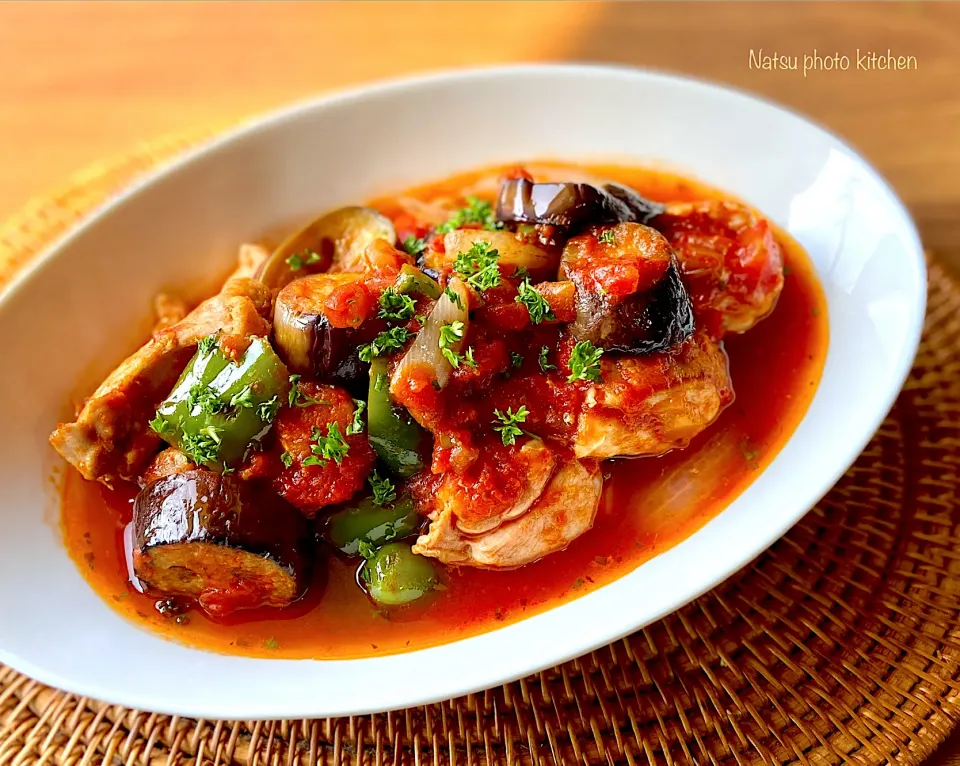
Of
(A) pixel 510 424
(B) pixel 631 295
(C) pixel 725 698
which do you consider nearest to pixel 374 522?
(A) pixel 510 424

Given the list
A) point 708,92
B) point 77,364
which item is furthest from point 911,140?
point 77,364

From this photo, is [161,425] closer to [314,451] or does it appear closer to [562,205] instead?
[314,451]

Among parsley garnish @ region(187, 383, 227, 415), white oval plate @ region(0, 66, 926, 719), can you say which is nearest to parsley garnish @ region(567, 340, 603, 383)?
white oval plate @ region(0, 66, 926, 719)

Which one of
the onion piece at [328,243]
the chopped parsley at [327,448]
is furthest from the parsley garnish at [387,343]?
the onion piece at [328,243]

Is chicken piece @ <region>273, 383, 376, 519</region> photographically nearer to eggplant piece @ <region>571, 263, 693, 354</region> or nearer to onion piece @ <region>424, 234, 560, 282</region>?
onion piece @ <region>424, 234, 560, 282</region>

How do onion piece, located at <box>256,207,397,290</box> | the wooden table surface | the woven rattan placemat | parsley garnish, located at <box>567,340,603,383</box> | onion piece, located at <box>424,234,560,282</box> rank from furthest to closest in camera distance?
the wooden table surface
onion piece, located at <box>256,207,397,290</box>
onion piece, located at <box>424,234,560,282</box>
parsley garnish, located at <box>567,340,603,383</box>
the woven rattan placemat
